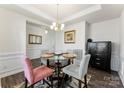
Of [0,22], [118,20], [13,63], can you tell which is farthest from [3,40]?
[118,20]

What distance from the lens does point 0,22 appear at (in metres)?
3.05

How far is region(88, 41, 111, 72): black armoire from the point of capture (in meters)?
3.80

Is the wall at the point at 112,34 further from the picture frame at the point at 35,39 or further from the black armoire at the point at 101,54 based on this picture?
the picture frame at the point at 35,39

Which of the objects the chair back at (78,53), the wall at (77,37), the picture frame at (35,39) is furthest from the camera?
the picture frame at (35,39)

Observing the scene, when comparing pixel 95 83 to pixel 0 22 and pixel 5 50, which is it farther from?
pixel 0 22

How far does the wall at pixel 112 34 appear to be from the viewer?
403cm

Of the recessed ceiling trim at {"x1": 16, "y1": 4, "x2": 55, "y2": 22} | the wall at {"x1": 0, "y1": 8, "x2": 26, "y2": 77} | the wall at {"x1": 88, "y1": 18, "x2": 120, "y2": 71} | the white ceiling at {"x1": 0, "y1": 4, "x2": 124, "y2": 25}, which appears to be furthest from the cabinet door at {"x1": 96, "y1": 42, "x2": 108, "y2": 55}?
the wall at {"x1": 0, "y1": 8, "x2": 26, "y2": 77}

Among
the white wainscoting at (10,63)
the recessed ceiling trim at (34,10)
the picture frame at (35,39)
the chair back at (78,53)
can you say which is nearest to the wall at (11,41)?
the white wainscoting at (10,63)

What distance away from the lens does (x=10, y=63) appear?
3396 millimetres

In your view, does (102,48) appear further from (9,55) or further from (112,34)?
(9,55)

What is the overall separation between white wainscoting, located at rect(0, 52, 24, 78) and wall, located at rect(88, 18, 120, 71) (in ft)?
11.9

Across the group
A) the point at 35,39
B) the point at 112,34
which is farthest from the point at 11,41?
the point at 112,34

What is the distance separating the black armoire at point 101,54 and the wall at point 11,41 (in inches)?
117

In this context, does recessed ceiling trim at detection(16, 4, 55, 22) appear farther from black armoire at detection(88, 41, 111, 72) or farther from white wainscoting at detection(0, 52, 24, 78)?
black armoire at detection(88, 41, 111, 72)
